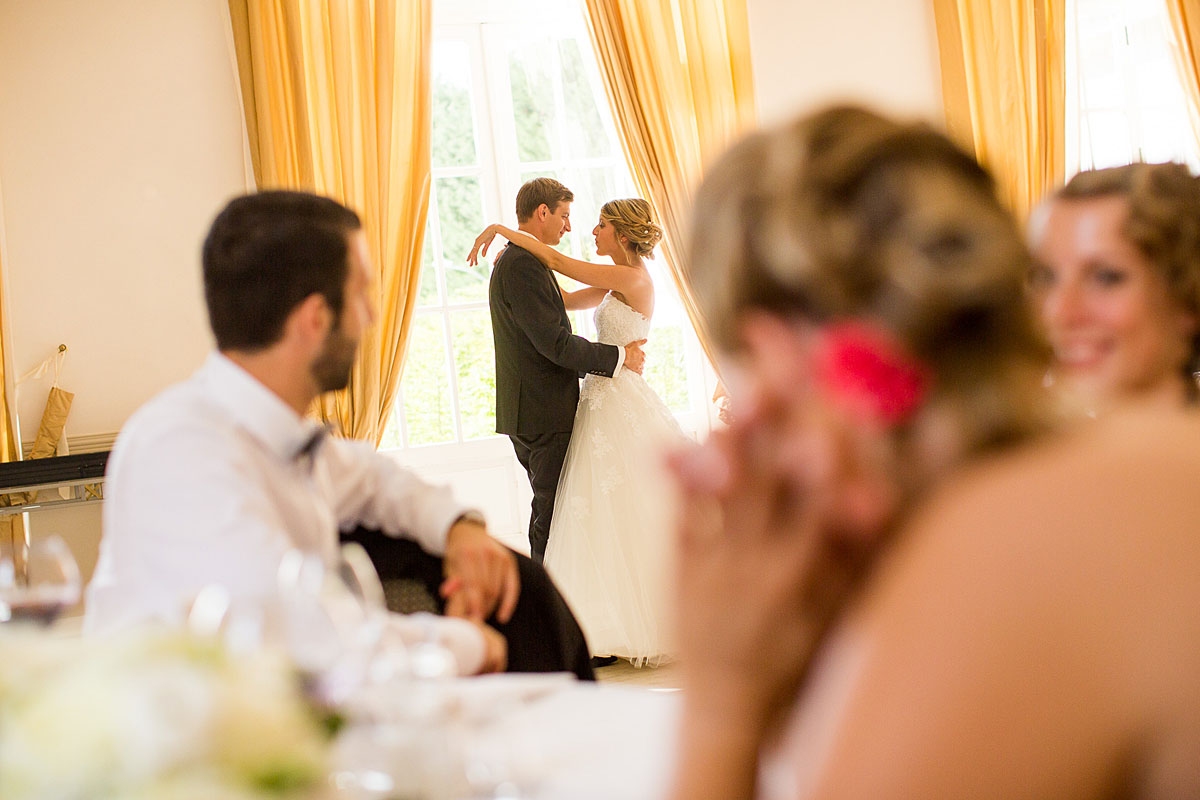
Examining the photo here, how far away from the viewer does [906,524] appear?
721 mm

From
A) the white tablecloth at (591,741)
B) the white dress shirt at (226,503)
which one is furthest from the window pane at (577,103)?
the white tablecloth at (591,741)

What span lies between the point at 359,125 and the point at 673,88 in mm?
1493

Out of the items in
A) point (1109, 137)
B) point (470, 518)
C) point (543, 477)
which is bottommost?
point (543, 477)

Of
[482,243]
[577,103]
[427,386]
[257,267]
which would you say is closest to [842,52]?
[577,103]

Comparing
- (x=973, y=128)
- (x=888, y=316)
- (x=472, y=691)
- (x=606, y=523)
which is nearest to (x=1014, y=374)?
(x=888, y=316)

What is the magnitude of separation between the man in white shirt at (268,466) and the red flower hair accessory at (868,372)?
0.85 metres

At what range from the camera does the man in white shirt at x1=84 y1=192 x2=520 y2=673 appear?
4.91 feet

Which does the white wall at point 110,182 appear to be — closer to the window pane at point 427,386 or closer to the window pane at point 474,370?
the window pane at point 427,386

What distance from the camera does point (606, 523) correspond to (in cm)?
406

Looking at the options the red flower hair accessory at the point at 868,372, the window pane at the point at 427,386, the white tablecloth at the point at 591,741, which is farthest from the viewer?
the window pane at the point at 427,386

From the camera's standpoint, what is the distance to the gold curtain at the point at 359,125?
4402 mm

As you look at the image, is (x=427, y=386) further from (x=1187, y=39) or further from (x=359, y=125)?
(x=1187, y=39)

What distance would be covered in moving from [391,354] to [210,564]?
10.0 feet

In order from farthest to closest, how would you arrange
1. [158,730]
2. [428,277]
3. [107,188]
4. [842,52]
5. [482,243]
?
1. [842,52]
2. [428,277]
3. [482,243]
4. [107,188]
5. [158,730]
